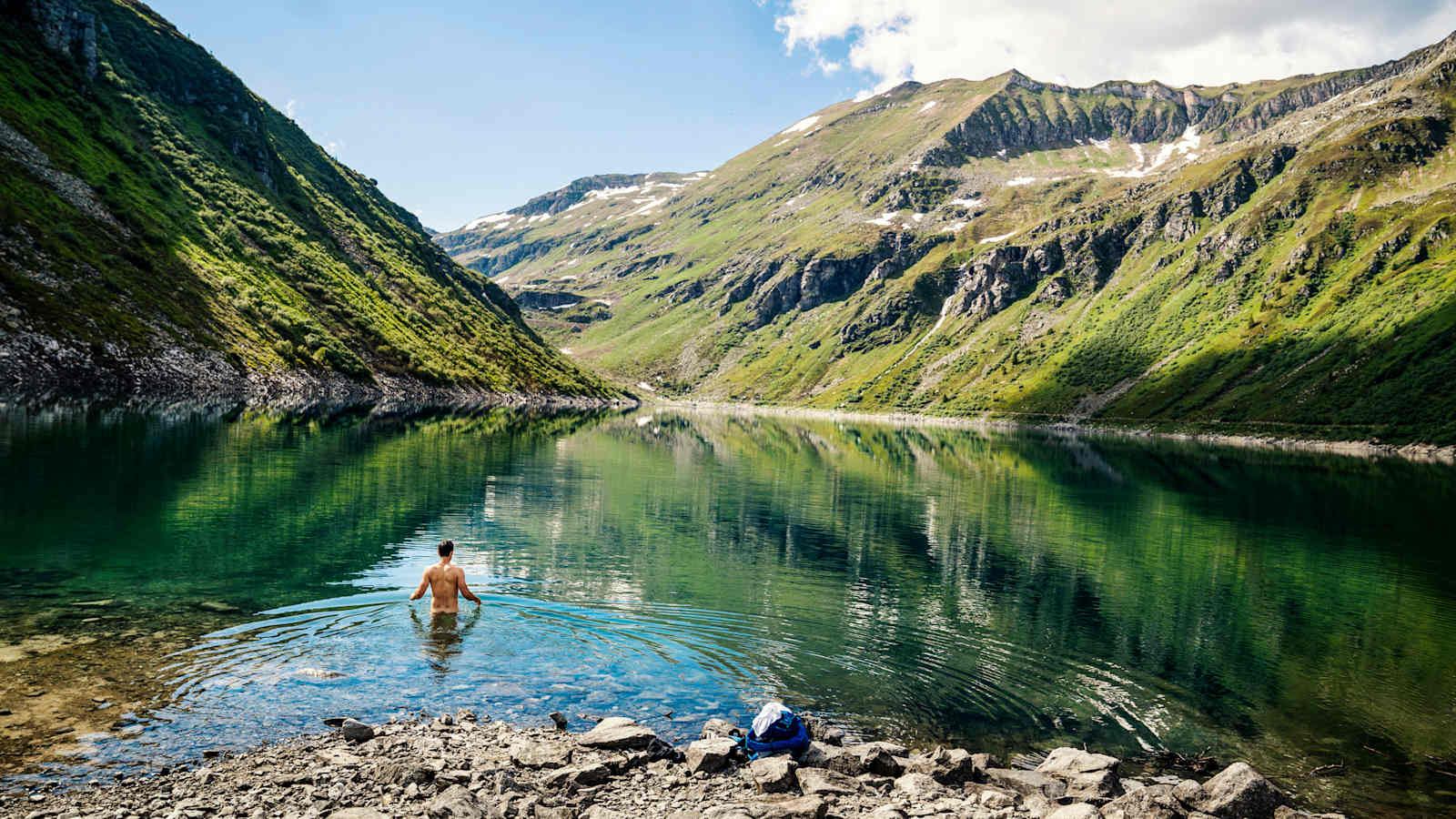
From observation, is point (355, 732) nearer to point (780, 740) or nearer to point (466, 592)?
point (780, 740)

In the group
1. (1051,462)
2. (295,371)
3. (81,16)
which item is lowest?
(1051,462)

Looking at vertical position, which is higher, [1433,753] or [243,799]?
[243,799]

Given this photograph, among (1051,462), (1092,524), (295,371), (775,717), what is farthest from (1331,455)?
(295,371)

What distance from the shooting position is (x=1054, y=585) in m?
40.0

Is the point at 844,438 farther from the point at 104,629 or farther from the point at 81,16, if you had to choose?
the point at 81,16

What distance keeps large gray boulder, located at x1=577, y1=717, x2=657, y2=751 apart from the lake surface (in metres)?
2.18

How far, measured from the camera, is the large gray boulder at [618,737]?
17.7 m

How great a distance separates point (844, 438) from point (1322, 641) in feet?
462

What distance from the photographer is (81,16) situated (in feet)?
612

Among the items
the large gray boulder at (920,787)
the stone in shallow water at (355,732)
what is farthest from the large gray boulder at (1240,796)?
the stone in shallow water at (355,732)

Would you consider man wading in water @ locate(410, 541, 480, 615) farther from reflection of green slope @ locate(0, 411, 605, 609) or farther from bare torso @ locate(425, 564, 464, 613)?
reflection of green slope @ locate(0, 411, 605, 609)

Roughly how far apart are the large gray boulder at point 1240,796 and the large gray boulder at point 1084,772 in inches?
68.4

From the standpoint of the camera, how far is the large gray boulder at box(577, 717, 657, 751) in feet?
58.0

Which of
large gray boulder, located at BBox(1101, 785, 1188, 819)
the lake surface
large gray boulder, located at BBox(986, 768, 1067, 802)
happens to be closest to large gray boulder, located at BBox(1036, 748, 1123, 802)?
large gray boulder, located at BBox(986, 768, 1067, 802)
